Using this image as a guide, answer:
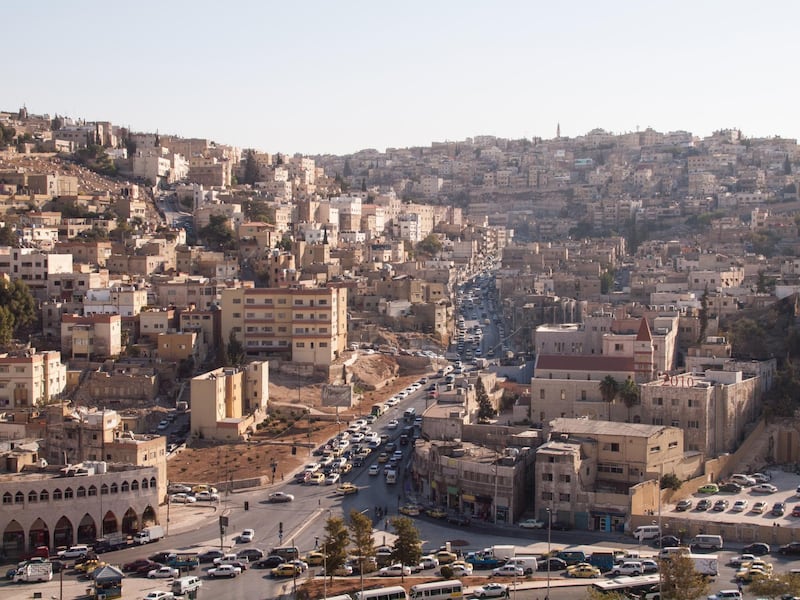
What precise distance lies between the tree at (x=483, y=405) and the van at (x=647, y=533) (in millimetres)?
9960

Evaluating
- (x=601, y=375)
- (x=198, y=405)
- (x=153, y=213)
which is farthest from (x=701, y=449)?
(x=153, y=213)

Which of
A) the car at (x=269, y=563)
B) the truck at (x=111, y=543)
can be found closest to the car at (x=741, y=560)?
the car at (x=269, y=563)

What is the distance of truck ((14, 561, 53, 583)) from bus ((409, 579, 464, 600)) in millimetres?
8231

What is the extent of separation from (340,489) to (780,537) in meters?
11.8

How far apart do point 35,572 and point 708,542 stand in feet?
51.3

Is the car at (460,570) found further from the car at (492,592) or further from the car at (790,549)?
the car at (790,549)

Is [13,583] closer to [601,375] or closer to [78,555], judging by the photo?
[78,555]

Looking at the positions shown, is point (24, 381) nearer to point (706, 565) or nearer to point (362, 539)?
point (362, 539)

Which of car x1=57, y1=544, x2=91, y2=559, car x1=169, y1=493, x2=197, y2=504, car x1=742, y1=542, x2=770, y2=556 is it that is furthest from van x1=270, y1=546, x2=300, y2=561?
car x1=742, y1=542, x2=770, y2=556

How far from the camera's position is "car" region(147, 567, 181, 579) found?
92.3ft

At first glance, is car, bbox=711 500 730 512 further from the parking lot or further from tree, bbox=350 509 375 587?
tree, bbox=350 509 375 587

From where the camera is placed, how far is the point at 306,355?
47625 mm

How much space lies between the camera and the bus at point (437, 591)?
26041 mm

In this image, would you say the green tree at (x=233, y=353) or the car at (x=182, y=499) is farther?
the green tree at (x=233, y=353)
